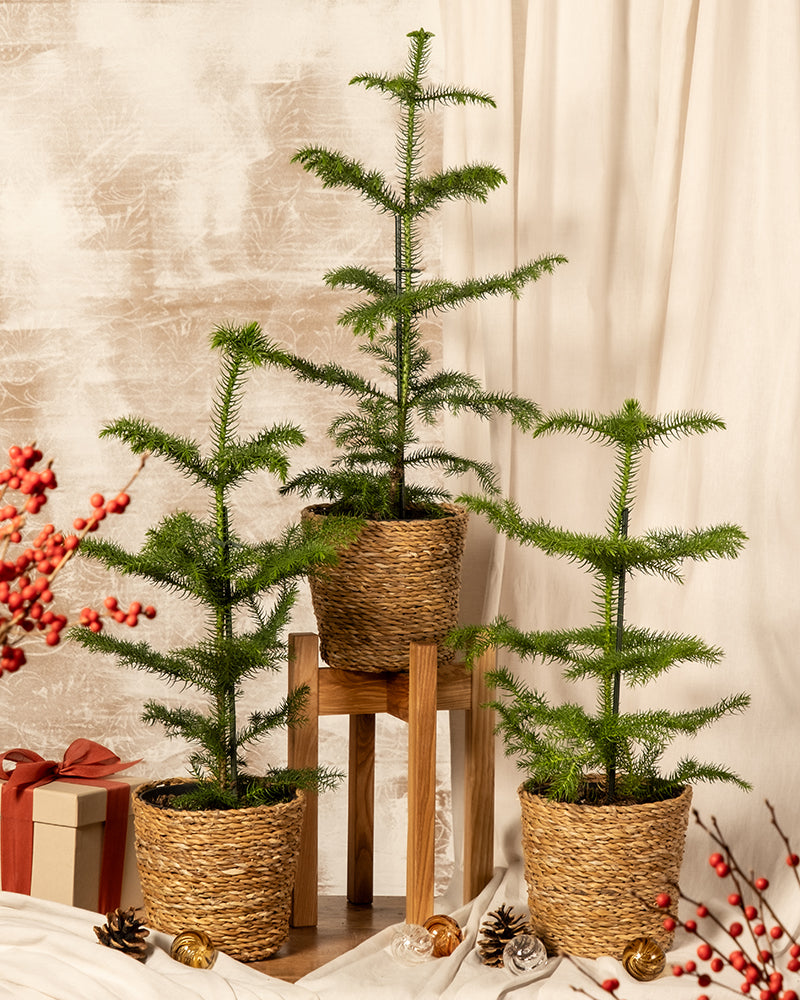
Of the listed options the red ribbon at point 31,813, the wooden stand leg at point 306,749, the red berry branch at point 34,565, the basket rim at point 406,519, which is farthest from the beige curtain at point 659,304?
the red berry branch at point 34,565

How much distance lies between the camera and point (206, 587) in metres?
1.48

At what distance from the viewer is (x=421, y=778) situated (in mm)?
1606

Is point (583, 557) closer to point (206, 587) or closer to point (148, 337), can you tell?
point (206, 587)

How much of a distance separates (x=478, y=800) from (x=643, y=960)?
36 cm

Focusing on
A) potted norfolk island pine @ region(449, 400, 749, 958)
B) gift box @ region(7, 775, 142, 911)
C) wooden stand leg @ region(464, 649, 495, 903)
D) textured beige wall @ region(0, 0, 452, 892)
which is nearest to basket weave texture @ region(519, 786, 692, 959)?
potted norfolk island pine @ region(449, 400, 749, 958)

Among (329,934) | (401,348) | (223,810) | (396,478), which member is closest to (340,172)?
(401,348)

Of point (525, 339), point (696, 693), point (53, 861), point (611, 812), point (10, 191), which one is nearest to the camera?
point (611, 812)

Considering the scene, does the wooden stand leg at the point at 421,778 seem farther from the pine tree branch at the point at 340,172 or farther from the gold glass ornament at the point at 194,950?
the pine tree branch at the point at 340,172

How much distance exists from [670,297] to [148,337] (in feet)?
3.08

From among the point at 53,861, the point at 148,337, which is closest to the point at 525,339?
the point at 148,337

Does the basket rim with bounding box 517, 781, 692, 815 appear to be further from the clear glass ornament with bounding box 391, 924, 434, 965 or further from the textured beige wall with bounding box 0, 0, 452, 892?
the textured beige wall with bounding box 0, 0, 452, 892

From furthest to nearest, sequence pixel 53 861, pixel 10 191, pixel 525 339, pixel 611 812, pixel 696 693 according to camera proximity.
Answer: pixel 10 191, pixel 525 339, pixel 696 693, pixel 53 861, pixel 611 812

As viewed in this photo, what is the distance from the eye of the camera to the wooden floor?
1.53m

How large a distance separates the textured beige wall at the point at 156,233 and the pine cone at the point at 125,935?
776 millimetres
